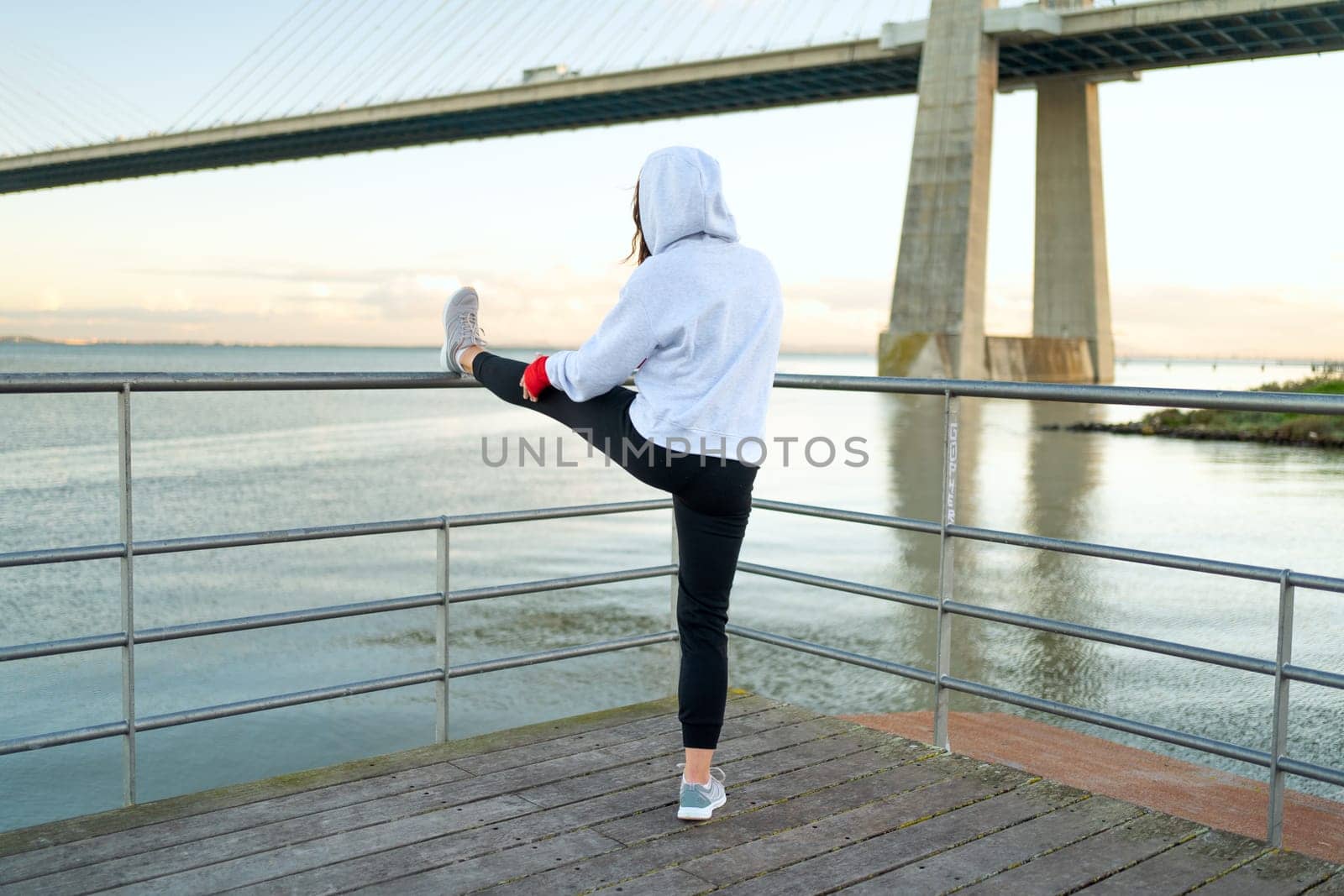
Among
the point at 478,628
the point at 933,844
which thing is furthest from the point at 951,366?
the point at 933,844

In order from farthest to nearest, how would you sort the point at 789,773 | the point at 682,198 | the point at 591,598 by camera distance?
the point at 591,598 < the point at 789,773 < the point at 682,198

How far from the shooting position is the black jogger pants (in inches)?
97.3

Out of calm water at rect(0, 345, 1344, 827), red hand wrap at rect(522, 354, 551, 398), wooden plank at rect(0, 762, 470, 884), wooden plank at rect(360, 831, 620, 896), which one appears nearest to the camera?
wooden plank at rect(360, 831, 620, 896)

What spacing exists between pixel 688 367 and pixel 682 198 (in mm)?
329

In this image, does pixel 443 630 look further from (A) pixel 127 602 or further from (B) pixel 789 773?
(B) pixel 789 773

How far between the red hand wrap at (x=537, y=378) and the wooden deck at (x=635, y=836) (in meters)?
0.96

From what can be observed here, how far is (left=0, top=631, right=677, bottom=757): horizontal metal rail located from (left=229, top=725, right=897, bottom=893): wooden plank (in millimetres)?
487

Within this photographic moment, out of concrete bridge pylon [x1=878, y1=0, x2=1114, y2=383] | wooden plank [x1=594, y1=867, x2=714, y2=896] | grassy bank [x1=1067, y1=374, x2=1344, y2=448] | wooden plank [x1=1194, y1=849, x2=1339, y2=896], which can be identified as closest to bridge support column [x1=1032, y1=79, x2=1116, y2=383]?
concrete bridge pylon [x1=878, y1=0, x2=1114, y2=383]

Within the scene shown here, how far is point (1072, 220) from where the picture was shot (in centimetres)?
3841

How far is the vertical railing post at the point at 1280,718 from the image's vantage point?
2623mm

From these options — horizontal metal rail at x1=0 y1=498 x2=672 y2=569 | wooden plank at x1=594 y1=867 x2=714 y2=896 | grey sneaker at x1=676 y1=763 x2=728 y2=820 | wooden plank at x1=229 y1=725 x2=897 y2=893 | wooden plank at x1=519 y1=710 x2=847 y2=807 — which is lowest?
wooden plank at x1=594 y1=867 x2=714 y2=896

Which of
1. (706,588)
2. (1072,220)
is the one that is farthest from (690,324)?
(1072,220)

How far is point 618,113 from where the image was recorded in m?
41.8

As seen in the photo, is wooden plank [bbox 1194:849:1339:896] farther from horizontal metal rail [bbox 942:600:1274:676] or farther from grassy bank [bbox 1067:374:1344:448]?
grassy bank [bbox 1067:374:1344:448]
